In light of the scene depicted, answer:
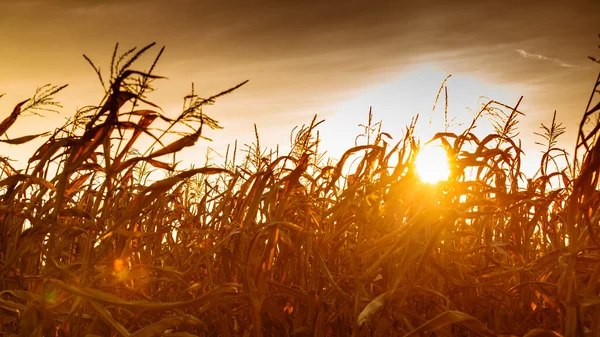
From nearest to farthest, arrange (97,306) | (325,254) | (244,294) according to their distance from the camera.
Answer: (97,306) < (244,294) < (325,254)

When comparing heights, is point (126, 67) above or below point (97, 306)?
above

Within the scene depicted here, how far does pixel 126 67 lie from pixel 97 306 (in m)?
0.72

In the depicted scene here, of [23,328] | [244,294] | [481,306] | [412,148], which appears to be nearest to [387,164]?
[412,148]

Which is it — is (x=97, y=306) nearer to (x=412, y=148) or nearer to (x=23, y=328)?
(x=23, y=328)

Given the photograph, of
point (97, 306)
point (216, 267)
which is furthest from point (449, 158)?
point (97, 306)

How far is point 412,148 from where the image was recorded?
7.65 ft

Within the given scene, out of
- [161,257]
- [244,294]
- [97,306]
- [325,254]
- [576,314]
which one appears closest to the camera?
[576,314]

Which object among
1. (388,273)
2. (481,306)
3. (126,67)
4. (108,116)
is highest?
(126,67)

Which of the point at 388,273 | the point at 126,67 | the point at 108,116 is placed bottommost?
the point at 388,273

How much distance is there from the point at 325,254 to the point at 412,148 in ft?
2.71

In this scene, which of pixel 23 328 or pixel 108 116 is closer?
pixel 108 116

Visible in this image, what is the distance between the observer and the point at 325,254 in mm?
2820

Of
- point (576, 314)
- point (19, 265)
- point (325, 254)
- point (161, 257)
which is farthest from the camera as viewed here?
point (161, 257)

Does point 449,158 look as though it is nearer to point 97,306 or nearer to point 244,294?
point 244,294
